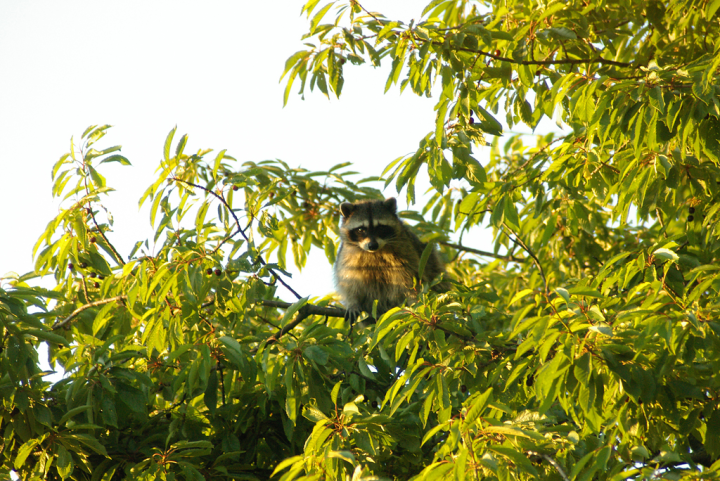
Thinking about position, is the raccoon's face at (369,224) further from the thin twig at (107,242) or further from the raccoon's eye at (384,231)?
the thin twig at (107,242)

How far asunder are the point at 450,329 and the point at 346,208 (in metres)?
3.30

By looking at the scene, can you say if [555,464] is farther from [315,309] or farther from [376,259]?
[376,259]

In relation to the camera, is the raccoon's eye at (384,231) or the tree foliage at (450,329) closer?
the tree foliage at (450,329)

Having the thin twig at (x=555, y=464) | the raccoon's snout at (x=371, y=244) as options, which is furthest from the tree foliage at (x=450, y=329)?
the raccoon's snout at (x=371, y=244)

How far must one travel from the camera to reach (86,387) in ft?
10.0

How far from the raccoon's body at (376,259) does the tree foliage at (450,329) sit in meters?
1.75

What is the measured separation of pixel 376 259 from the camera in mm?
6113

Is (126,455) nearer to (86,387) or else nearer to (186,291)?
(86,387)

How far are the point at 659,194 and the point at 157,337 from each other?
2.63 metres

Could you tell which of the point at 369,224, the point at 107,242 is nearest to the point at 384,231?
the point at 369,224

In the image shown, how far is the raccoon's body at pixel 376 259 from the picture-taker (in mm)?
5930

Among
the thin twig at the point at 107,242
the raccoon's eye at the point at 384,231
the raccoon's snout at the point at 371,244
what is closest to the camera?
the thin twig at the point at 107,242

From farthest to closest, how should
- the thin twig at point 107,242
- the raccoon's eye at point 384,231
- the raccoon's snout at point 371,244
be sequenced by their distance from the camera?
1. the raccoon's eye at point 384,231
2. the raccoon's snout at point 371,244
3. the thin twig at point 107,242

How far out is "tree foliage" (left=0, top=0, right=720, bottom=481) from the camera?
7.39 feet
